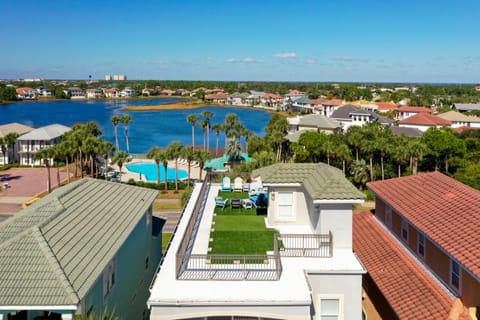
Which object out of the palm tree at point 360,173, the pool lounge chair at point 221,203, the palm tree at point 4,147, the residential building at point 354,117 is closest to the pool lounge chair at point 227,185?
the pool lounge chair at point 221,203

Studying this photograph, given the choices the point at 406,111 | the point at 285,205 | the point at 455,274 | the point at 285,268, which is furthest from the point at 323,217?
the point at 406,111

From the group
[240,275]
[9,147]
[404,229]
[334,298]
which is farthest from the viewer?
[9,147]

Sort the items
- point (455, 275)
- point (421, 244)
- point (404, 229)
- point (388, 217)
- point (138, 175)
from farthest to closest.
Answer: point (138, 175), point (388, 217), point (404, 229), point (421, 244), point (455, 275)

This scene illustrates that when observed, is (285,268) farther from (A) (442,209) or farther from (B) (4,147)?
(B) (4,147)

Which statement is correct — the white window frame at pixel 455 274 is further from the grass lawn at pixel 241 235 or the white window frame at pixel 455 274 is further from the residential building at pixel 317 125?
the residential building at pixel 317 125

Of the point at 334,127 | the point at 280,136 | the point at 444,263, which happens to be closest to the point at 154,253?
the point at 444,263

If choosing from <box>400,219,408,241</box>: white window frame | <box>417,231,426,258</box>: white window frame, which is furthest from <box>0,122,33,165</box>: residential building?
<box>417,231,426,258</box>: white window frame
